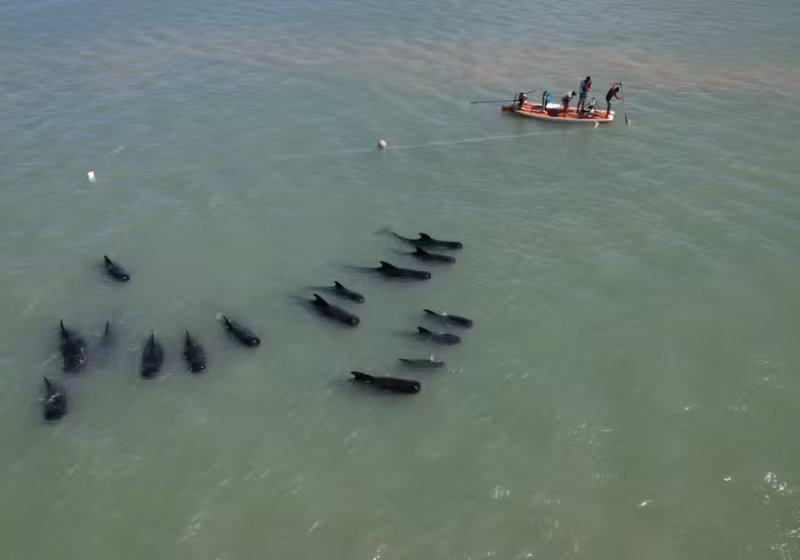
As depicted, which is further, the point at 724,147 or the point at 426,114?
the point at 426,114

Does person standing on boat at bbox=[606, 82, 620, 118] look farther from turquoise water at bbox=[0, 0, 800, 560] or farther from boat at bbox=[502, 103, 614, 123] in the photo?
turquoise water at bbox=[0, 0, 800, 560]

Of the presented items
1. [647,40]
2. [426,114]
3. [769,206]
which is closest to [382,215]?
[426,114]

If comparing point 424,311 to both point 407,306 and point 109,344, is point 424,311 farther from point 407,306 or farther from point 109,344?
point 109,344

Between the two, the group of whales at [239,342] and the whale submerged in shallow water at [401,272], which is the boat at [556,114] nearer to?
the whale submerged in shallow water at [401,272]

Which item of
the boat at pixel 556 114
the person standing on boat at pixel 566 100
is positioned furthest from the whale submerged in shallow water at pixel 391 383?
the person standing on boat at pixel 566 100

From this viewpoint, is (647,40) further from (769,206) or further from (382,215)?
(382,215)

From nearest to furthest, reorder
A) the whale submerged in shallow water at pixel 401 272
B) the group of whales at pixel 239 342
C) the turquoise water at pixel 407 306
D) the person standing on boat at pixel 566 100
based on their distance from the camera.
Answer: the turquoise water at pixel 407 306, the group of whales at pixel 239 342, the whale submerged in shallow water at pixel 401 272, the person standing on boat at pixel 566 100

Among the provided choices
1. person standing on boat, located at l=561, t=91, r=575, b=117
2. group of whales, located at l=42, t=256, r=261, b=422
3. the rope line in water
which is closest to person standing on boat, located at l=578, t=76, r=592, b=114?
person standing on boat, located at l=561, t=91, r=575, b=117
